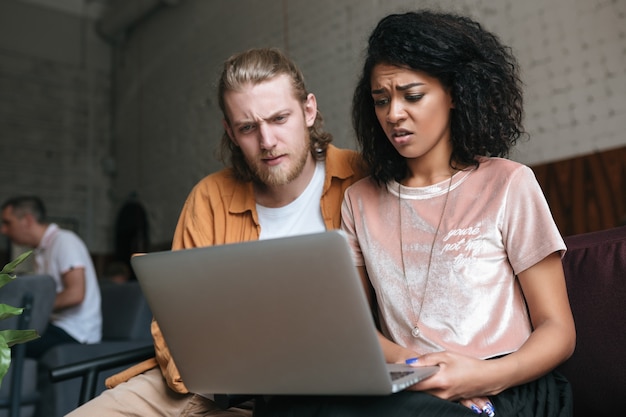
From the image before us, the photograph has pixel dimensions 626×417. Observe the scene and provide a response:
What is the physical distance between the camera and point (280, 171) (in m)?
1.95

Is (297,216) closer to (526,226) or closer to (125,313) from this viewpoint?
(526,226)

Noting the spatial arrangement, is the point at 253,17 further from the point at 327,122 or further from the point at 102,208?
the point at 102,208

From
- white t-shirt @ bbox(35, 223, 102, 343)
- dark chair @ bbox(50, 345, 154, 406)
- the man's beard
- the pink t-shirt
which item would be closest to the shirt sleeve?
the pink t-shirt

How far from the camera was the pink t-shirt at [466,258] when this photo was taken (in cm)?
139

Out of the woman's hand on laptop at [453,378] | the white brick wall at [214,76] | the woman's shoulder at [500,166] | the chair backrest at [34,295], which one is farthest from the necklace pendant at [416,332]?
the white brick wall at [214,76]

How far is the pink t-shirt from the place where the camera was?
4.56 ft

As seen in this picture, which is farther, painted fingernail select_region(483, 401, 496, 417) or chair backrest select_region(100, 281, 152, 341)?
chair backrest select_region(100, 281, 152, 341)

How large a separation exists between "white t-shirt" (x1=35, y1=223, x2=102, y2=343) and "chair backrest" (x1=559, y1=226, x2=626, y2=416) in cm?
312

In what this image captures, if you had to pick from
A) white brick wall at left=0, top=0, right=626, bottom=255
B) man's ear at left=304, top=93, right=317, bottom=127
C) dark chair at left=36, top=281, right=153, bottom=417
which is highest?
white brick wall at left=0, top=0, right=626, bottom=255

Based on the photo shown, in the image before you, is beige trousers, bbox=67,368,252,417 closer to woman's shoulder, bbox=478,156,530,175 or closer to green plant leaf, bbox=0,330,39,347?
green plant leaf, bbox=0,330,39,347

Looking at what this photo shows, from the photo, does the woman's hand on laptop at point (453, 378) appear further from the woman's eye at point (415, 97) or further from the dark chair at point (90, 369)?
the dark chair at point (90, 369)

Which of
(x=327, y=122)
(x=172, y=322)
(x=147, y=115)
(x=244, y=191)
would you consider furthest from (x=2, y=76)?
(x=172, y=322)

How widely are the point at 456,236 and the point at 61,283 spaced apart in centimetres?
346

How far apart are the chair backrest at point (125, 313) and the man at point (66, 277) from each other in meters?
0.34
